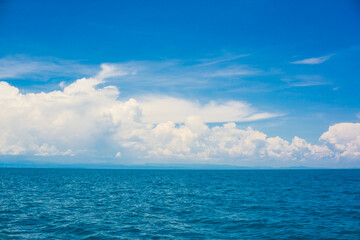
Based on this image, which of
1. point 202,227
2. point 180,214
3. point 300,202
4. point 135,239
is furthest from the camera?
point 300,202

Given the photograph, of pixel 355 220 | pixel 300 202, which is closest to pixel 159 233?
pixel 355 220

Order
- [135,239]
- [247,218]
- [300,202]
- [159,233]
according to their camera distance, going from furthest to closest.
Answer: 1. [300,202]
2. [247,218]
3. [159,233]
4. [135,239]

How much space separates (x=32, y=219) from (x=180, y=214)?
17.3 metres

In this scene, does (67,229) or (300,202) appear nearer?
(67,229)

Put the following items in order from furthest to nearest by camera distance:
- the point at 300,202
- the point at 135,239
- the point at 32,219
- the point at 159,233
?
1. the point at 300,202
2. the point at 32,219
3. the point at 159,233
4. the point at 135,239

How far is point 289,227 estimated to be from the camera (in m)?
25.0

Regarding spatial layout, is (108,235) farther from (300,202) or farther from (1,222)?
(300,202)

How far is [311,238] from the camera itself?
2181 centimetres

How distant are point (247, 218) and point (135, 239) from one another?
14.3m

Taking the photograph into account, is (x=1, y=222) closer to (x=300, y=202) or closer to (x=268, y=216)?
(x=268, y=216)

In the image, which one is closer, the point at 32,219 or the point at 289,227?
the point at 289,227

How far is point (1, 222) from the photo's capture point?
25.6m

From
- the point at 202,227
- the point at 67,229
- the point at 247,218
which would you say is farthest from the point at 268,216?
the point at 67,229

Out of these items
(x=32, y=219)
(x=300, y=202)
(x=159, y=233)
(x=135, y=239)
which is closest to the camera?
(x=135, y=239)
